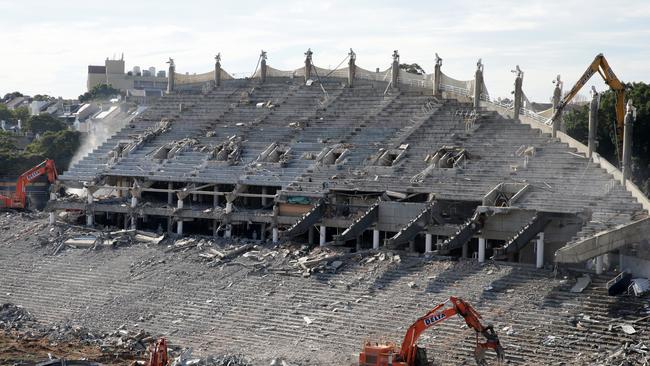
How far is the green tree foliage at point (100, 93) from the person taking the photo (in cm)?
12450

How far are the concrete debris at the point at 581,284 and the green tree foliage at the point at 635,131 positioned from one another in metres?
16.7

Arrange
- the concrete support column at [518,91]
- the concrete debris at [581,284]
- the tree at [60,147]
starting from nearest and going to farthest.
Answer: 1. the concrete debris at [581,284]
2. the concrete support column at [518,91]
3. the tree at [60,147]

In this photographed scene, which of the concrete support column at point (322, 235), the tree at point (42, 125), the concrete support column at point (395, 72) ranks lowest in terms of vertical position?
the concrete support column at point (322, 235)

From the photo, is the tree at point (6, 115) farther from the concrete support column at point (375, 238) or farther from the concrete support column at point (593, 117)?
the concrete support column at point (593, 117)

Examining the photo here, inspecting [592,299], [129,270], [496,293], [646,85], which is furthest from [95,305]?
[646,85]

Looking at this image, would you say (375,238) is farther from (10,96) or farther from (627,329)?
(10,96)

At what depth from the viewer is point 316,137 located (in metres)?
57.3

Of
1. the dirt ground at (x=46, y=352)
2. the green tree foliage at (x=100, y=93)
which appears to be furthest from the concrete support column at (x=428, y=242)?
the green tree foliage at (x=100, y=93)

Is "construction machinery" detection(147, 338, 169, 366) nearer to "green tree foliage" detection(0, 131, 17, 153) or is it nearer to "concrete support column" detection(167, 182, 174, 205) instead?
"concrete support column" detection(167, 182, 174, 205)

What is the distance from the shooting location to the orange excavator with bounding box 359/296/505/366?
1254 inches

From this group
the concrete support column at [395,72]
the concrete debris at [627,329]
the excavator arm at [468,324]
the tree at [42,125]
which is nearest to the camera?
the excavator arm at [468,324]

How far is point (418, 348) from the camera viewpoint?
32625 millimetres

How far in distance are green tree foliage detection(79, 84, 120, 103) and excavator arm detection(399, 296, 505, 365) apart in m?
96.2

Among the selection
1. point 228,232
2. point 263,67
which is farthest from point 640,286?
point 263,67
